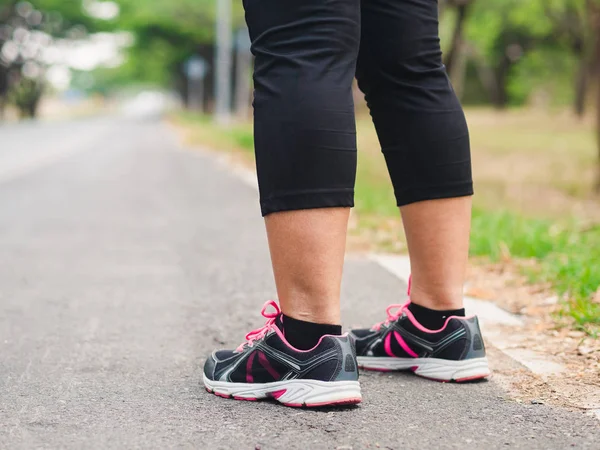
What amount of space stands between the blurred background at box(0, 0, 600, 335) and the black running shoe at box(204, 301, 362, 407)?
103 cm

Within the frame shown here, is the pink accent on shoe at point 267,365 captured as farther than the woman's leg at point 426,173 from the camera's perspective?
No

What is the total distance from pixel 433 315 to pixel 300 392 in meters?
0.45

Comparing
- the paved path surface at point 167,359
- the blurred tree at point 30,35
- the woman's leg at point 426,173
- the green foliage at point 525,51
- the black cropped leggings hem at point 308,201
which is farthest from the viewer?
the blurred tree at point 30,35

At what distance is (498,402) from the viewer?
1868mm

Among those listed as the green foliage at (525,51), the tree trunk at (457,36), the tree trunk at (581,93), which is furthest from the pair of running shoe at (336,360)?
the tree trunk at (581,93)

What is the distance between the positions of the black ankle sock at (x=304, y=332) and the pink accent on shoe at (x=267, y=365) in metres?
0.07

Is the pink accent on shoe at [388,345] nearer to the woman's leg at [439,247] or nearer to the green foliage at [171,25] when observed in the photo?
the woman's leg at [439,247]

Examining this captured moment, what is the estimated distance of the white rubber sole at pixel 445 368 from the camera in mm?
2004

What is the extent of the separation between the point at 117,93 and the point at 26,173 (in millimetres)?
133181

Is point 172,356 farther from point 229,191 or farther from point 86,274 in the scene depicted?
point 229,191

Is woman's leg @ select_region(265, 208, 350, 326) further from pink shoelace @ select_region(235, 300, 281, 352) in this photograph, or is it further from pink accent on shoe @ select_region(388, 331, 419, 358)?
pink accent on shoe @ select_region(388, 331, 419, 358)

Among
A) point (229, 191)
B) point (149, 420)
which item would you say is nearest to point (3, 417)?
point (149, 420)

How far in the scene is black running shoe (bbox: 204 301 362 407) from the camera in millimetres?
1758

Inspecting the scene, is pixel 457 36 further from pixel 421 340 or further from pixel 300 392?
pixel 300 392
